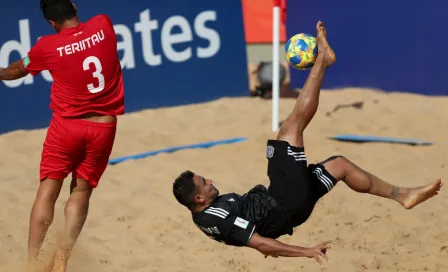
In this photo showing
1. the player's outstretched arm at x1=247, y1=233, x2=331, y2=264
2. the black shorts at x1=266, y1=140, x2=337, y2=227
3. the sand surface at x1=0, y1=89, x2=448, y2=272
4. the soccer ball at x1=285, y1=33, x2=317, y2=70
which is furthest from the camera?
the sand surface at x1=0, y1=89, x2=448, y2=272

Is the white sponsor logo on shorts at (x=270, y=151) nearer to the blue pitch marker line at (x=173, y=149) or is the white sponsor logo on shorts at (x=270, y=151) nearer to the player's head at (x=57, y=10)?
the player's head at (x=57, y=10)

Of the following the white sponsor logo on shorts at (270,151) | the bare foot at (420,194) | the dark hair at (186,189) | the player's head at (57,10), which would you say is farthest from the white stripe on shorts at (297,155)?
the player's head at (57,10)

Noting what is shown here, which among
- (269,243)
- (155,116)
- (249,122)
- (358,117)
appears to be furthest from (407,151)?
(269,243)

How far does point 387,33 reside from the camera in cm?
1087

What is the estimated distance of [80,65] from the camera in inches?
231

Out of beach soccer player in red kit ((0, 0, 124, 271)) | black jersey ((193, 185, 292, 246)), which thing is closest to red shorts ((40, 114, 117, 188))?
beach soccer player in red kit ((0, 0, 124, 271))

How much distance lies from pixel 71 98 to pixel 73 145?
0.32 metres

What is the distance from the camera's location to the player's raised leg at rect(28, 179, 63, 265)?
5945 mm

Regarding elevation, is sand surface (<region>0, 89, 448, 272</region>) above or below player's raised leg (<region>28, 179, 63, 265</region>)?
below

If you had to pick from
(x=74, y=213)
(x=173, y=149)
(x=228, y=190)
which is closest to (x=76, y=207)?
(x=74, y=213)

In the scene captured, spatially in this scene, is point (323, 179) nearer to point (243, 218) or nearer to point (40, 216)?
point (243, 218)

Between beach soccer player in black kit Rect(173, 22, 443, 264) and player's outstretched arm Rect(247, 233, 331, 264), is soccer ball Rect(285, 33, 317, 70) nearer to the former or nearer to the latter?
beach soccer player in black kit Rect(173, 22, 443, 264)

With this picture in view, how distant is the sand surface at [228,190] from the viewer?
6930mm

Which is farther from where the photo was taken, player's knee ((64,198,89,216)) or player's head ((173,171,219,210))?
player's knee ((64,198,89,216))
